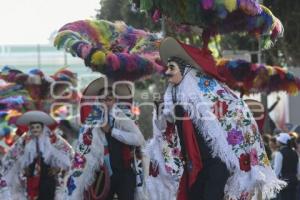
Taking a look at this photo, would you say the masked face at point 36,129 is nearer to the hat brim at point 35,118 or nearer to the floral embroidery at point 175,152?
the hat brim at point 35,118

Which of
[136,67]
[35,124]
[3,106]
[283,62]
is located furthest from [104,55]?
[283,62]

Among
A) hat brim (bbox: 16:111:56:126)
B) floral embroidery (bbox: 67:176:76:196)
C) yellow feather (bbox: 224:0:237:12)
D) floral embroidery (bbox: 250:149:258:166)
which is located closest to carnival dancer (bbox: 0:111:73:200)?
hat brim (bbox: 16:111:56:126)

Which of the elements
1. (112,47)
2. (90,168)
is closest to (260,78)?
(112,47)

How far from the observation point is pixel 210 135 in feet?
18.5

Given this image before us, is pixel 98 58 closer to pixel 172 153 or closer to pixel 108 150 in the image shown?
pixel 108 150

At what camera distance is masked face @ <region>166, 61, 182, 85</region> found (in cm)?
589

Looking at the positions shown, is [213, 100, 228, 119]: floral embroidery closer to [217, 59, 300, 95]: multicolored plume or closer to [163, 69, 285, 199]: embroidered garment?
[163, 69, 285, 199]: embroidered garment

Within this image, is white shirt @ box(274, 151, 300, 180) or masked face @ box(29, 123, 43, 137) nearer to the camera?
masked face @ box(29, 123, 43, 137)

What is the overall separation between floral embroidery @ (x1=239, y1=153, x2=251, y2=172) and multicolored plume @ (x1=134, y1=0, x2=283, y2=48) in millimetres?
1063

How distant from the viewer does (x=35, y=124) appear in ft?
28.2

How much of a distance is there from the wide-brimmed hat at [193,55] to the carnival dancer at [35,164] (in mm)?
2983

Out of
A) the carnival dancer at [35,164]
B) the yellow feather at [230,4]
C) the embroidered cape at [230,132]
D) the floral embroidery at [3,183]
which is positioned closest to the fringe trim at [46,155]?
the carnival dancer at [35,164]

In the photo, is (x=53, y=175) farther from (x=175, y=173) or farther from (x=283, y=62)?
(x=283, y=62)

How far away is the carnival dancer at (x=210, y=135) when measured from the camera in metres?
5.63
